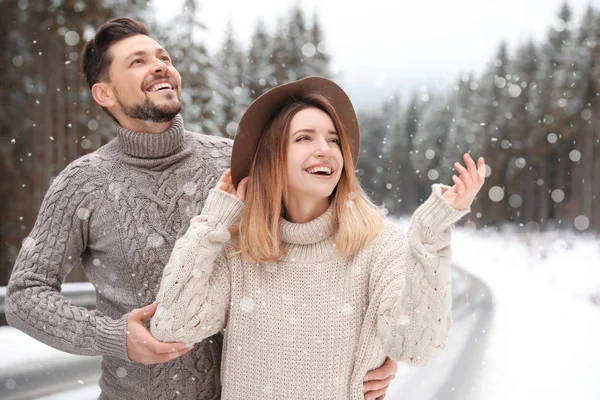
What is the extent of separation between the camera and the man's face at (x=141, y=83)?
2.46 m

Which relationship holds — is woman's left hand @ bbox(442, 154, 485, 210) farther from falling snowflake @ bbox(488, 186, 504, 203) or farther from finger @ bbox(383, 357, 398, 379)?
falling snowflake @ bbox(488, 186, 504, 203)

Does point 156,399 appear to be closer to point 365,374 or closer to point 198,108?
point 365,374

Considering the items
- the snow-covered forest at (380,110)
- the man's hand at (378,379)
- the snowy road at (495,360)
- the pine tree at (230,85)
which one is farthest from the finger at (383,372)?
the pine tree at (230,85)

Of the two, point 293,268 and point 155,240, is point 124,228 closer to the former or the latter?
point 155,240

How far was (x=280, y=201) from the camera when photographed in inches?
84.3

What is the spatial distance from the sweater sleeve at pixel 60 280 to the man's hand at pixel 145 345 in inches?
1.5

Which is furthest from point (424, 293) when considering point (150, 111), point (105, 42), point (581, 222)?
point (581, 222)

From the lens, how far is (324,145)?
6.78 feet

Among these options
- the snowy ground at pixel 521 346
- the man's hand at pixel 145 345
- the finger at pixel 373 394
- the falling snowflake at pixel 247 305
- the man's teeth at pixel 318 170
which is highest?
the man's teeth at pixel 318 170

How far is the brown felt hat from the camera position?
7.14ft

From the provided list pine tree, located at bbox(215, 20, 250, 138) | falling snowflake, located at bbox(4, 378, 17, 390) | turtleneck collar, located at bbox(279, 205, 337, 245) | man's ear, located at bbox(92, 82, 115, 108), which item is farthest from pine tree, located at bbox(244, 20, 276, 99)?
turtleneck collar, located at bbox(279, 205, 337, 245)

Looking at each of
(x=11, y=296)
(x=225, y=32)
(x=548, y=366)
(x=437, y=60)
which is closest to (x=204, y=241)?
(x=11, y=296)

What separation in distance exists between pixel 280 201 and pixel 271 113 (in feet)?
1.19

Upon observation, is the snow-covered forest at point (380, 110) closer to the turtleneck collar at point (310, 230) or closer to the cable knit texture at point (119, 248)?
the cable knit texture at point (119, 248)
